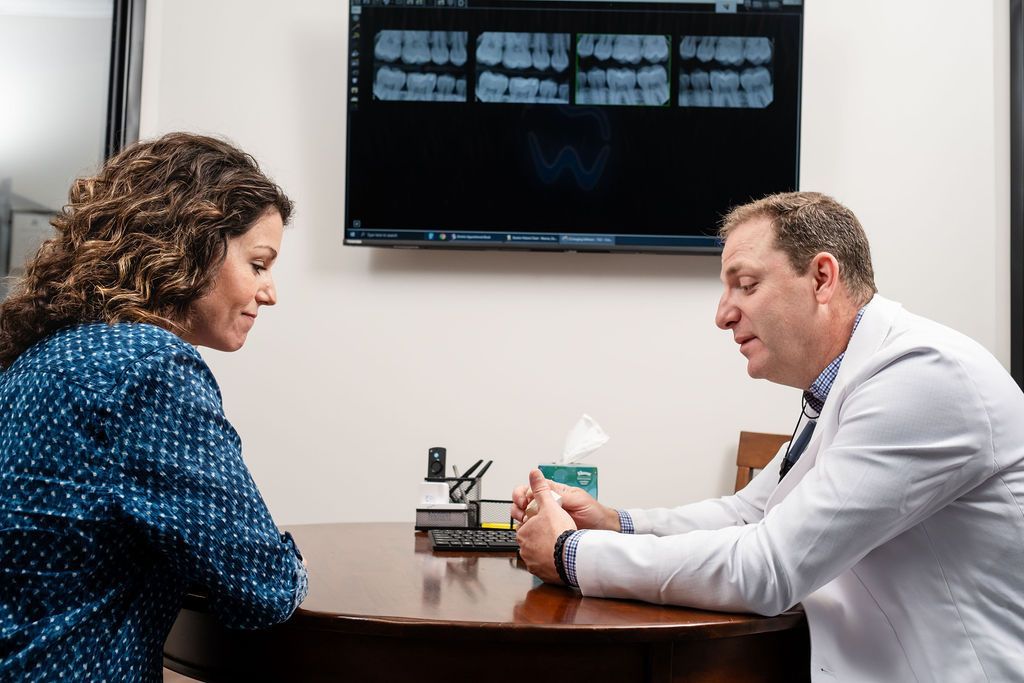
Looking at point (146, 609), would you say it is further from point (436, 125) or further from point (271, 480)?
point (436, 125)

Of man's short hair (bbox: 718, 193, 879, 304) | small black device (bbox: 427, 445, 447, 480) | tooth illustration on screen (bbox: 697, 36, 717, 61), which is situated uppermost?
tooth illustration on screen (bbox: 697, 36, 717, 61)

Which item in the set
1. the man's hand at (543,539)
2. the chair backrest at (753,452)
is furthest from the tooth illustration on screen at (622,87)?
the man's hand at (543,539)

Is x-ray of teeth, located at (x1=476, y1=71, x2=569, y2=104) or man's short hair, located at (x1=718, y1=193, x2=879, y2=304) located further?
x-ray of teeth, located at (x1=476, y1=71, x2=569, y2=104)

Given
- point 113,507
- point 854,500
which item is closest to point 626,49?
point 854,500

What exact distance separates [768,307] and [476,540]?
2.43 ft

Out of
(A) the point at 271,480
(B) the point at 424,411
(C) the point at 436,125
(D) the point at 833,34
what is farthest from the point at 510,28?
(A) the point at 271,480

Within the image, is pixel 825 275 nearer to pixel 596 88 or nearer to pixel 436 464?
pixel 436 464

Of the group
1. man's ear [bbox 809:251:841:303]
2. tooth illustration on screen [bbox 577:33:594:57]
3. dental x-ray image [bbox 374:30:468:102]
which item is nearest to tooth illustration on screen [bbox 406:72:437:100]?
dental x-ray image [bbox 374:30:468:102]

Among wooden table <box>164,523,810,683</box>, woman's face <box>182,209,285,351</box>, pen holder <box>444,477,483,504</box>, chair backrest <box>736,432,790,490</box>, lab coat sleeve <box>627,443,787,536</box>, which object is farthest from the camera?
chair backrest <box>736,432,790,490</box>

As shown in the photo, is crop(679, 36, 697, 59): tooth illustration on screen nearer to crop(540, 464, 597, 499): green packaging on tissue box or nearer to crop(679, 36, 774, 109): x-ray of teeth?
crop(679, 36, 774, 109): x-ray of teeth

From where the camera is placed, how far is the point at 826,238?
65.4 inches

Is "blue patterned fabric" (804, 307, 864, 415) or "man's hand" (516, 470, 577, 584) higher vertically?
"blue patterned fabric" (804, 307, 864, 415)

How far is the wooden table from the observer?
3.96 ft

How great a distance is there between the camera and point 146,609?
1161 mm
